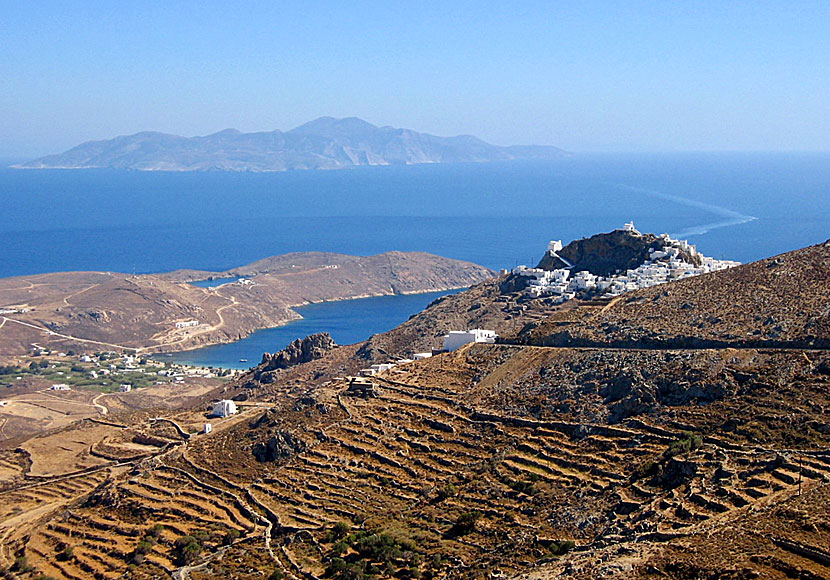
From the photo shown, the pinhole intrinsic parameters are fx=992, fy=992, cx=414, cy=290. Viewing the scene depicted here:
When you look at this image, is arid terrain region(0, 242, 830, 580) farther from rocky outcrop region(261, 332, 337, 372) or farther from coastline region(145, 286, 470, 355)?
coastline region(145, 286, 470, 355)

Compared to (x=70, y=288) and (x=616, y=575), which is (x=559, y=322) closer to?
(x=616, y=575)

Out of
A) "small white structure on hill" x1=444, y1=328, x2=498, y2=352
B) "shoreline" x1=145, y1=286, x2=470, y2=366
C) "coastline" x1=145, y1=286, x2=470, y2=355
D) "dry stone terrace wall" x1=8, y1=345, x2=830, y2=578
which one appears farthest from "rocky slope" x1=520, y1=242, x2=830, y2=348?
"coastline" x1=145, y1=286, x2=470, y2=355

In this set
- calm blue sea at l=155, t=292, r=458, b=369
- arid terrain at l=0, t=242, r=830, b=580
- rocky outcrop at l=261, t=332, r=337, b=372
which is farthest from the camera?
calm blue sea at l=155, t=292, r=458, b=369

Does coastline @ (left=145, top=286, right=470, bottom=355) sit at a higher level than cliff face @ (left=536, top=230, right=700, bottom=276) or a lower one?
lower

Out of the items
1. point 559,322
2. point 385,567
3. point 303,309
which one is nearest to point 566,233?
point 303,309

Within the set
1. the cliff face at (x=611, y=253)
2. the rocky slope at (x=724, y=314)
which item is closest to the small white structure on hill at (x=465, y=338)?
the rocky slope at (x=724, y=314)

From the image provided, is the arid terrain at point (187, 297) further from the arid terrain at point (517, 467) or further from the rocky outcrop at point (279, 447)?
the rocky outcrop at point (279, 447)

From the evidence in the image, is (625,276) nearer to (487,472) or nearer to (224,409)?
(224,409)
